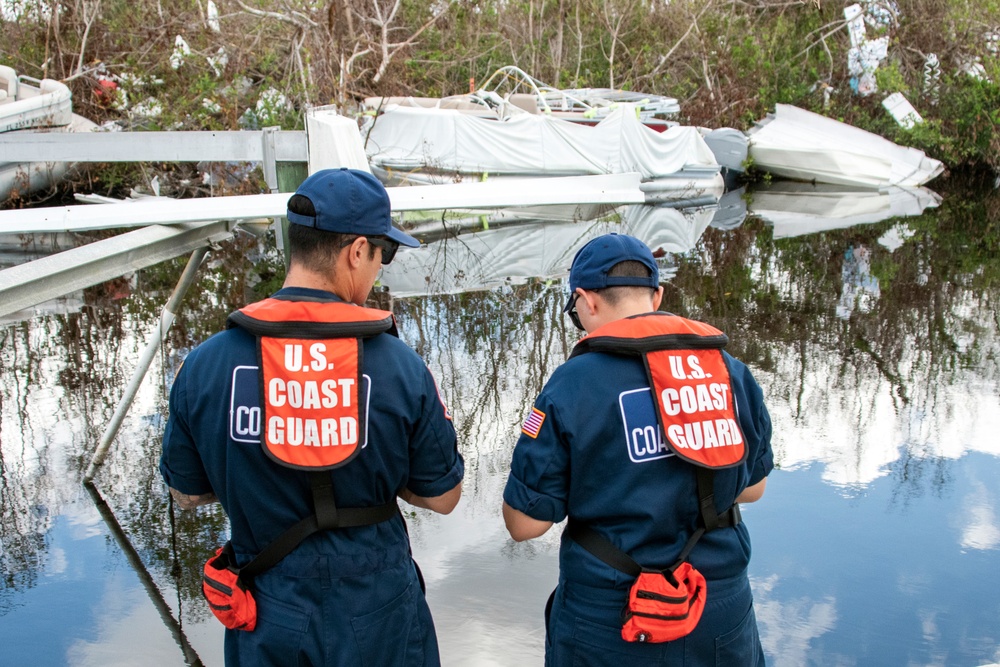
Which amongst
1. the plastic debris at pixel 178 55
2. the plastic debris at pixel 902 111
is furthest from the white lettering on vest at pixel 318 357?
the plastic debris at pixel 902 111

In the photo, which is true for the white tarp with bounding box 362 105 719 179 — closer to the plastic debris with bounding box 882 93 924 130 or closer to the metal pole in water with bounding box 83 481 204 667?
the plastic debris with bounding box 882 93 924 130

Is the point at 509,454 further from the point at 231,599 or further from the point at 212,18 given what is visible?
the point at 212,18

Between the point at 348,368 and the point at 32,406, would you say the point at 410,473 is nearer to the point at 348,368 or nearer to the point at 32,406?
the point at 348,368

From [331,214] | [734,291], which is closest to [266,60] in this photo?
[734,291]

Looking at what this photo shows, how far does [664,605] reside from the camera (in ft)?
7.22

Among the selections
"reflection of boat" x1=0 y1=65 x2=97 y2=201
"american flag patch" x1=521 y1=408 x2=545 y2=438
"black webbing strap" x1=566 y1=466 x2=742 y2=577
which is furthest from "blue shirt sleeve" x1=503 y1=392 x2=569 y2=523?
"reflection of boat" x1=0 y1=65 x2=97 y2=201

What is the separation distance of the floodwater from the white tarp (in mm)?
5296

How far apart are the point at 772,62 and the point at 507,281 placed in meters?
17.6

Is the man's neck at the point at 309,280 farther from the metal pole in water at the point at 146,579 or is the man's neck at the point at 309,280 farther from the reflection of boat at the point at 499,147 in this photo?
the reflection of boat at the point at 499,147

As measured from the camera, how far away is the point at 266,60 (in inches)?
762

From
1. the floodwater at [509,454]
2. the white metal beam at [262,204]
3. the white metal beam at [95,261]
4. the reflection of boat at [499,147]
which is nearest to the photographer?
the white metal beam at [95,261]

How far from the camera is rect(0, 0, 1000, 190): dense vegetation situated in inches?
695

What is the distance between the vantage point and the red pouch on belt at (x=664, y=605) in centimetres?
220

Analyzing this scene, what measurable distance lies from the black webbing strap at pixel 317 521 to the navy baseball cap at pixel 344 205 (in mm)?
590
